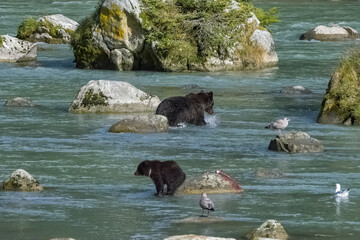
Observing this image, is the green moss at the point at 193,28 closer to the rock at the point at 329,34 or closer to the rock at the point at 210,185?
the rock at the point at 329,34

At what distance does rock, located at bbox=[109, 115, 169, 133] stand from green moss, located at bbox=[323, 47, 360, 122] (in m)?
4.07

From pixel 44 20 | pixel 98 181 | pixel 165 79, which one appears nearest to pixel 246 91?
pixel 165 79

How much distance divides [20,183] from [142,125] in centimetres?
589

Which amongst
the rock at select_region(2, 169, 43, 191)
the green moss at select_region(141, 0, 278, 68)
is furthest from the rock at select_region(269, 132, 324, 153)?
the green moss at select_region(141, 0, 278, 68)

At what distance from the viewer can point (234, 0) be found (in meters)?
33.3

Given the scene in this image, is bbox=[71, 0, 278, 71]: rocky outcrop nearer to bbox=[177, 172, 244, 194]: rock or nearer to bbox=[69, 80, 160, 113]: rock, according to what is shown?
bbox=[69, 80, 160, 113]: rock

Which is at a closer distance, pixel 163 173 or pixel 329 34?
pixel 163 173

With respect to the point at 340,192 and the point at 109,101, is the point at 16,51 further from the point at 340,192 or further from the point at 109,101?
the point at 340,192

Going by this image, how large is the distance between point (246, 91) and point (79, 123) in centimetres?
683

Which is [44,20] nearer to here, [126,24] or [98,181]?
[126,24]

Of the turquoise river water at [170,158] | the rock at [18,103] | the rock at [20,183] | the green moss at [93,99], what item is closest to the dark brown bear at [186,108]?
the turquoise river water at [170,158]

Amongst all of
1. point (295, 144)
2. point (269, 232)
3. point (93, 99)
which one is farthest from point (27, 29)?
point (269, 232)

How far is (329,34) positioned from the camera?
41.3 m

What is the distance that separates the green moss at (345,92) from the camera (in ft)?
71.0
